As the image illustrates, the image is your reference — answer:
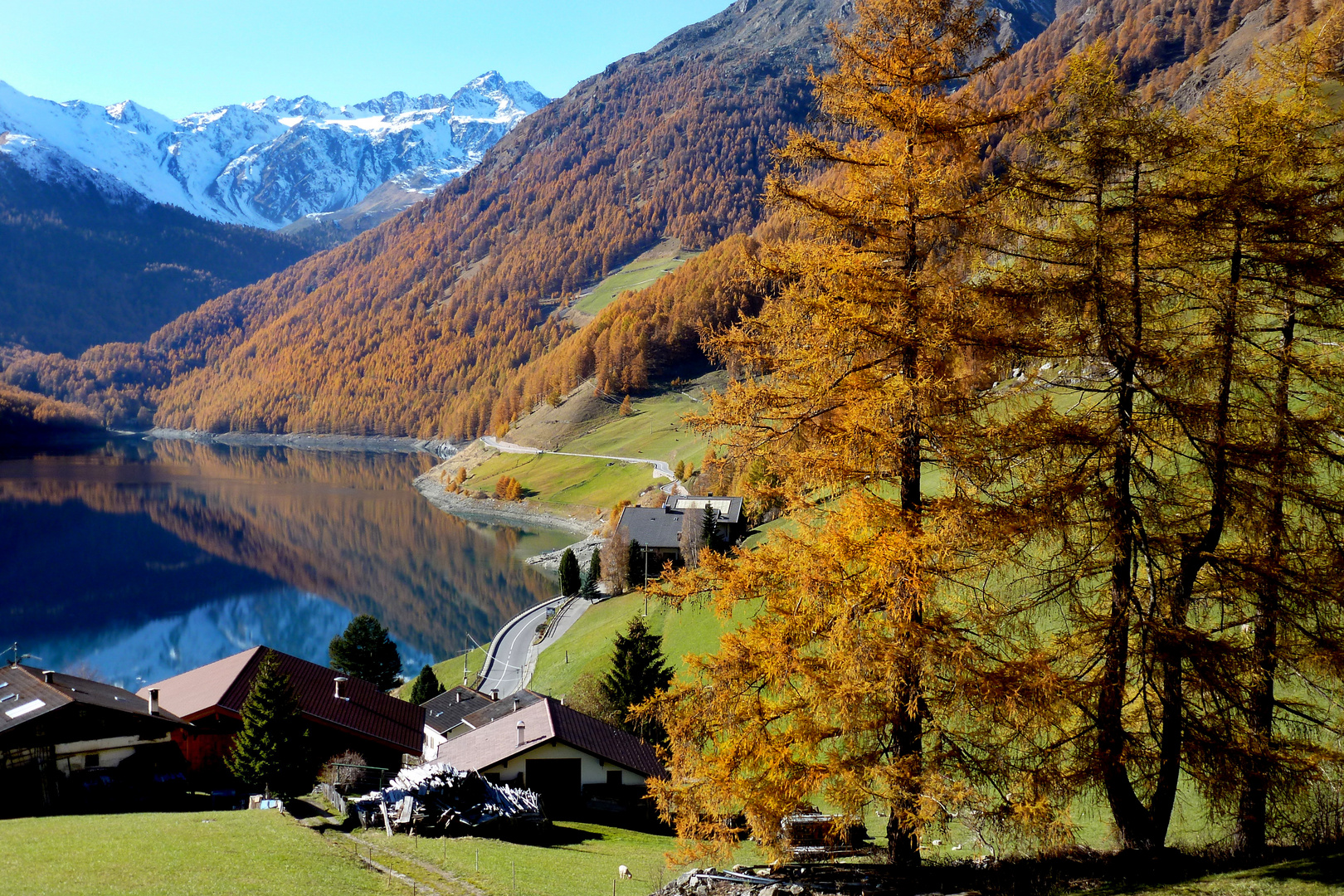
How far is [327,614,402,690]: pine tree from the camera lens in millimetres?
48375

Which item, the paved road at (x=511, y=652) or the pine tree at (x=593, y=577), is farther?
the pine tree at (x=593, y=577)

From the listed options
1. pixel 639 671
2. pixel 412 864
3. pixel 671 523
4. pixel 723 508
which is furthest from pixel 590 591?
pixel 412 864

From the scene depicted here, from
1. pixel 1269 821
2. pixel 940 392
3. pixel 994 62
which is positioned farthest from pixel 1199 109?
pixel 1269 821

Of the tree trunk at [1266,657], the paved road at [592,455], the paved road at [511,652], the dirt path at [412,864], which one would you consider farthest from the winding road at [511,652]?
the paved road at [592,455]

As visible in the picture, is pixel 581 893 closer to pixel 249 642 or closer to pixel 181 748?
pixel 181 748

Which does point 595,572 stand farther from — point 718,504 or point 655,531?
point 718,504

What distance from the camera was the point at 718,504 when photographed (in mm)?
76438

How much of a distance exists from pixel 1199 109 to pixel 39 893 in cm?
2071

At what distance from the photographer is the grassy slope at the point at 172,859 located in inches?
505

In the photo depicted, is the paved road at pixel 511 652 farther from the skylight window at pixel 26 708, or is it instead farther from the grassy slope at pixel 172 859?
the grassy slope at pixel 172 859

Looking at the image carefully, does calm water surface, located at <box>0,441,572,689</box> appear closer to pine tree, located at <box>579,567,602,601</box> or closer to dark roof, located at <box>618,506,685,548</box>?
pine tree, located at <box>579,567,602,601</box>

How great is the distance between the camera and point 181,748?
2975 centimetres

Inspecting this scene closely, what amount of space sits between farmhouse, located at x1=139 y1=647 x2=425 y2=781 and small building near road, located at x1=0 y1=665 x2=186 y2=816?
4.29 feet

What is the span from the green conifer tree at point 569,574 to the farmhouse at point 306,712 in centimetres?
2942
